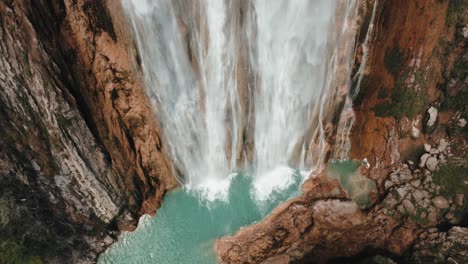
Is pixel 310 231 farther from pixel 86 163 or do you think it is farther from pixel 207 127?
pixel 86 163

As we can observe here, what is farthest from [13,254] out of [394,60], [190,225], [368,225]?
[394,60]

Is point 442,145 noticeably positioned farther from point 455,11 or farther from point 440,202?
point 455,11

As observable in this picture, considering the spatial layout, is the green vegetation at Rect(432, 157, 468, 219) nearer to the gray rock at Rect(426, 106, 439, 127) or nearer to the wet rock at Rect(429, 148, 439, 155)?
the wet rock at Rect(429, 148, 439, 155)

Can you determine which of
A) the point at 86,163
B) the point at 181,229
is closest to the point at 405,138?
the point at 181,229

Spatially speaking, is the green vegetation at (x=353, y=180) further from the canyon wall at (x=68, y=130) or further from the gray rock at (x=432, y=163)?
the canyon wall at (x=68, y=130)

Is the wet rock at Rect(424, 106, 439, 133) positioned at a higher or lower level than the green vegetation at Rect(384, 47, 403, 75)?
lower

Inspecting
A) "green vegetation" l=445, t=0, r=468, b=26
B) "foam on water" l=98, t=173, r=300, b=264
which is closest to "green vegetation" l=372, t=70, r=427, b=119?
"green vegetation" l=445, t=0, r=468, b=26
